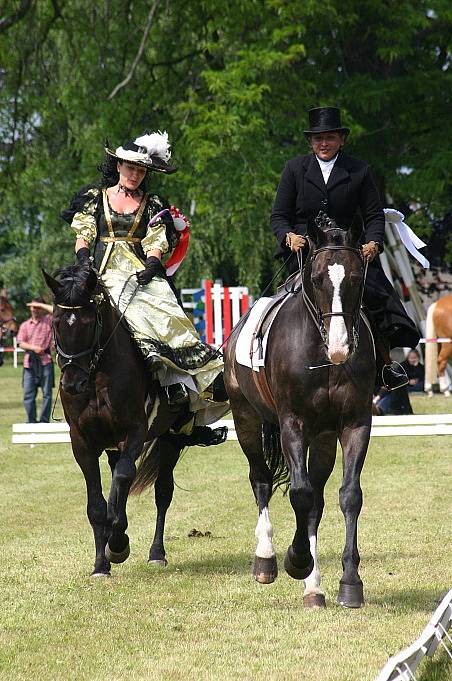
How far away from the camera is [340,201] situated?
26.6ft

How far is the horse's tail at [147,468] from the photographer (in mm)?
9703

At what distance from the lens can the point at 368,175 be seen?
26.6ft

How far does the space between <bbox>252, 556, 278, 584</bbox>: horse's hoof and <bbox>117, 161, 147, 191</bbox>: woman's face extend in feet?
9.22

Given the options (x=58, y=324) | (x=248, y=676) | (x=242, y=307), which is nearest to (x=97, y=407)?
(x=58, y=324)

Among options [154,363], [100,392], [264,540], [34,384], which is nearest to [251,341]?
[154,363]

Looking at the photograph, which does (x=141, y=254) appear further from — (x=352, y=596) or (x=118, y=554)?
(x=352, y=596)

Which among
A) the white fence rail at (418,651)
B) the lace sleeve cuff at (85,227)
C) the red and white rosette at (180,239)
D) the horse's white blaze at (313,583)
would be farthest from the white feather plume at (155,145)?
the white fence rail at (418,651)

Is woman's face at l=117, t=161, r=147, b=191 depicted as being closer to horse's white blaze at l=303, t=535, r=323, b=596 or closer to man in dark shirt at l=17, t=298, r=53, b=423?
horse's white blaze at l=303, t=535, r=323, b=596

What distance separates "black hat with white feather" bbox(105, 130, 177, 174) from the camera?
29.9ft

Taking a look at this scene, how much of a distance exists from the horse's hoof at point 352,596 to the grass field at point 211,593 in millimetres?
72

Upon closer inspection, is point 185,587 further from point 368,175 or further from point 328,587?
point 368,175

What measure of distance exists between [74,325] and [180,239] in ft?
6.33

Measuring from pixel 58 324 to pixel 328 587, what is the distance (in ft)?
7.74

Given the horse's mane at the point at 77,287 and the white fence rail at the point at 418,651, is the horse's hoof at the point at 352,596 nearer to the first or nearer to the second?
the white fence rail at the point at 418,651
